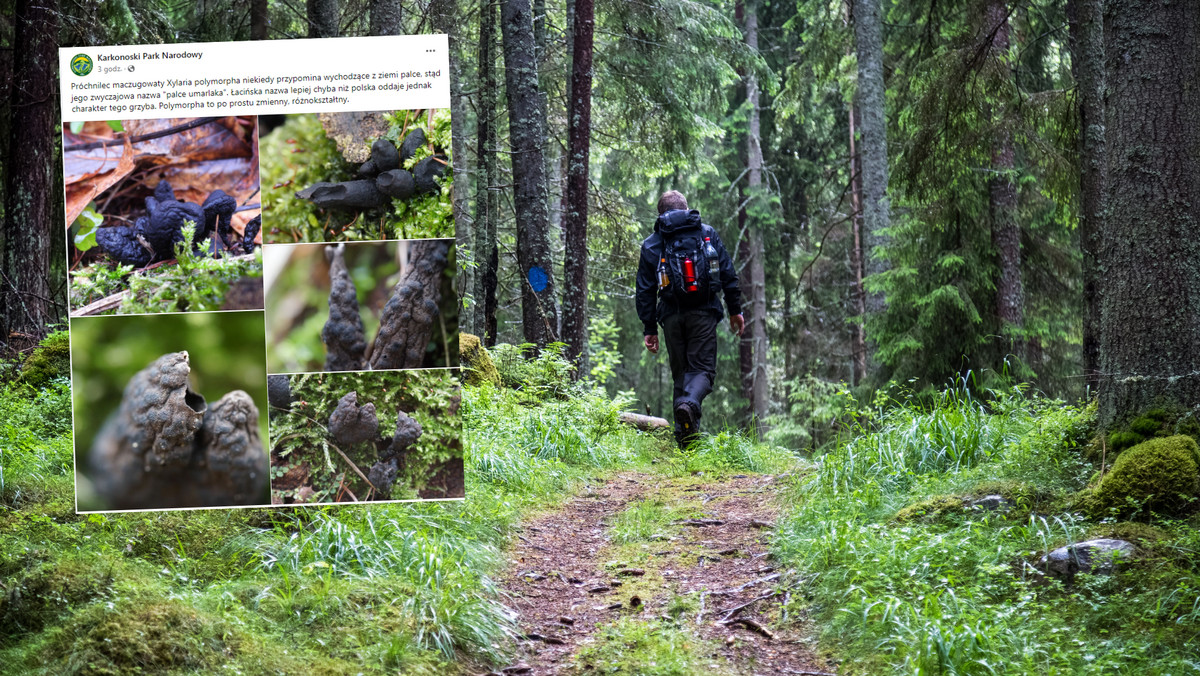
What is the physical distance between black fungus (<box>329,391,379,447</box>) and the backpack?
4.71 meters

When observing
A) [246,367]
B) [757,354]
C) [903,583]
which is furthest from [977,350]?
[757,354]

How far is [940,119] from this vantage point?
8.39 metres

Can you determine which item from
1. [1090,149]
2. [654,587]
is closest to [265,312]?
[654,587]

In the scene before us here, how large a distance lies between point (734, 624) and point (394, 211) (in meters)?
2.51

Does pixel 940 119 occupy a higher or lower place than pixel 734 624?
higher

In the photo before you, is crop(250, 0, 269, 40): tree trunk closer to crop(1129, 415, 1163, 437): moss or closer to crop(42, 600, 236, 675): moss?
crop(42, 600, 236, 675): moss

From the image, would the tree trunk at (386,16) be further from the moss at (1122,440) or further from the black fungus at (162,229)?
the moss at (1122,440)

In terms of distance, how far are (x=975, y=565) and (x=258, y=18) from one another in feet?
37.2

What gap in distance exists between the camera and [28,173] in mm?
8703

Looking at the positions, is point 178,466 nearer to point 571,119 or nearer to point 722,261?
point 722,261

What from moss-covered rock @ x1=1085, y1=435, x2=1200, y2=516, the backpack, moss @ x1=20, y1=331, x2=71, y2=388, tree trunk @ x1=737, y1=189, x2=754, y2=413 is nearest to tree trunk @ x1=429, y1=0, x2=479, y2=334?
the backpack

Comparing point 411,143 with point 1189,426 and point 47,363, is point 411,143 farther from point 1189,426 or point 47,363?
point 47,363

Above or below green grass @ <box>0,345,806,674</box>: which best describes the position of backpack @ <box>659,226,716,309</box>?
above

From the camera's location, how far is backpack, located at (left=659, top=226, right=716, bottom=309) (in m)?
8.15
